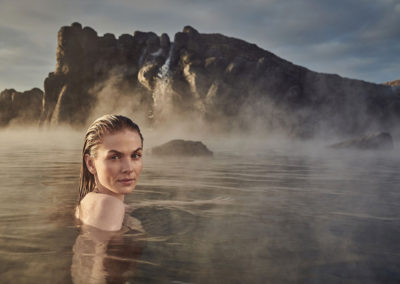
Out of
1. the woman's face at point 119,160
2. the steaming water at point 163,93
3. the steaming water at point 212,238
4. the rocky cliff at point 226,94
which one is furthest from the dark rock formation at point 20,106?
the woman's face at point 119,160

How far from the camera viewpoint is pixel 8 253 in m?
2.26

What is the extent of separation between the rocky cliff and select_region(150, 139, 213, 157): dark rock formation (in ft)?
74.0

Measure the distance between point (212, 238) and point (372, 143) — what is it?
18252 mm

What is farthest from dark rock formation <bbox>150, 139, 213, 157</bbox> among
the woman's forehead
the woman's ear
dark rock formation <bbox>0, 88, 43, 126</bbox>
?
dark rock formation <bbox>0, 88, 43, 126</bbox>

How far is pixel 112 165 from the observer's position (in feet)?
9.27

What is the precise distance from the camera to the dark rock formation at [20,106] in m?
61.2

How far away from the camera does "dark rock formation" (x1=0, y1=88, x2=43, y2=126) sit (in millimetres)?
61250

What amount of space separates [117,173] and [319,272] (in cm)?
164

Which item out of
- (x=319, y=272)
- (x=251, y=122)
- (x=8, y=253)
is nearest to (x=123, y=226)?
(x=8, y=253)

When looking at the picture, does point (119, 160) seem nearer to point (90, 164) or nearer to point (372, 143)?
point (90, 164)

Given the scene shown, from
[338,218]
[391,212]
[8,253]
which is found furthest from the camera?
[391,212]

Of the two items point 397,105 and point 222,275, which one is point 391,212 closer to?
point 222,275

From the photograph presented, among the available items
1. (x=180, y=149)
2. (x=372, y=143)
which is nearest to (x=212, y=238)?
(x=180, y=149)

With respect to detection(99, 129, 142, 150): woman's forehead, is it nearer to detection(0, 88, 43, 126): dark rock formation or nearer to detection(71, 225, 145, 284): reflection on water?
detection(71, 225, 145, 284): reflection on water
